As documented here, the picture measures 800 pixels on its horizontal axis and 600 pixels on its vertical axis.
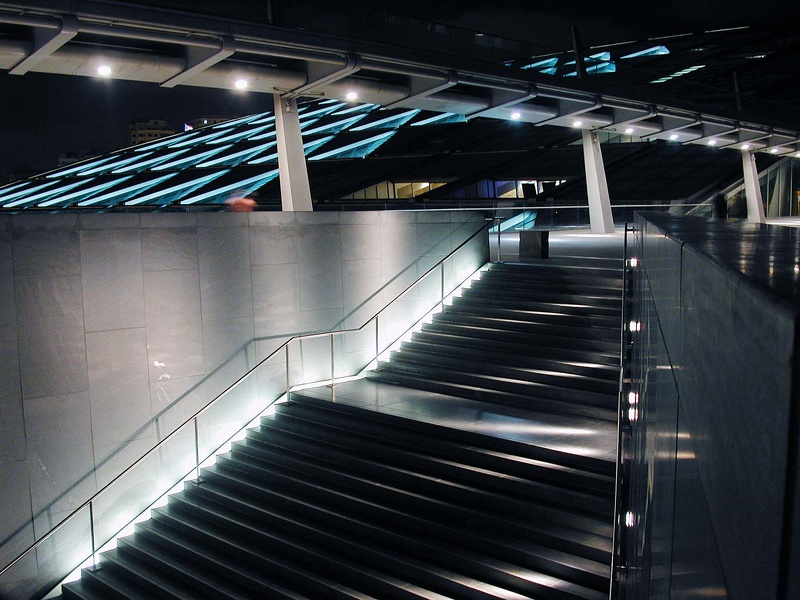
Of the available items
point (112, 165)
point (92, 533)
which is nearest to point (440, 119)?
point (112, 165)

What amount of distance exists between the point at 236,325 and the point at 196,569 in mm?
4245

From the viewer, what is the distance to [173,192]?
25219mm

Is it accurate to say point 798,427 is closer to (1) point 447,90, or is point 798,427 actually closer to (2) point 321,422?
(2) point 321,422

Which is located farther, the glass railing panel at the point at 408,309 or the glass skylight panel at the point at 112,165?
the glass skylight panel at the point at 112,165

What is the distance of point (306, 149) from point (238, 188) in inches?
407

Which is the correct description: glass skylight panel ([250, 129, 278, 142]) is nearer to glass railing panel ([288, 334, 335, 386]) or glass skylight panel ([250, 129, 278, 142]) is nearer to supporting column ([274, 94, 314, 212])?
supporting column ([274, 94, 314, 212])

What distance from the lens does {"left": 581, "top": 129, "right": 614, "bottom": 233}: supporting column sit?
24422 mm

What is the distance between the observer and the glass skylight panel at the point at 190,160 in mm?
31766

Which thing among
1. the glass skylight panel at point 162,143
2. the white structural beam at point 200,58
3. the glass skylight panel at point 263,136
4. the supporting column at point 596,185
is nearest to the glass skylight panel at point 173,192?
the white structural beam at point 200,58

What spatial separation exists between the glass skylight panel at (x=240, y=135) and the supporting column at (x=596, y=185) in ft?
69.9

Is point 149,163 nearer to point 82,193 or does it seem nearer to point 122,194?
point 82,193

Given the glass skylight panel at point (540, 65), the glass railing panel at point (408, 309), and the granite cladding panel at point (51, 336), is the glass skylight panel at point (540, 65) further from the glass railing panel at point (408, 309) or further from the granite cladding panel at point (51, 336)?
the granite cladding panel at point (51, 336)

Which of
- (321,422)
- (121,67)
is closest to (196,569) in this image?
(321,422)

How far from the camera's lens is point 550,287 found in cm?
1581
